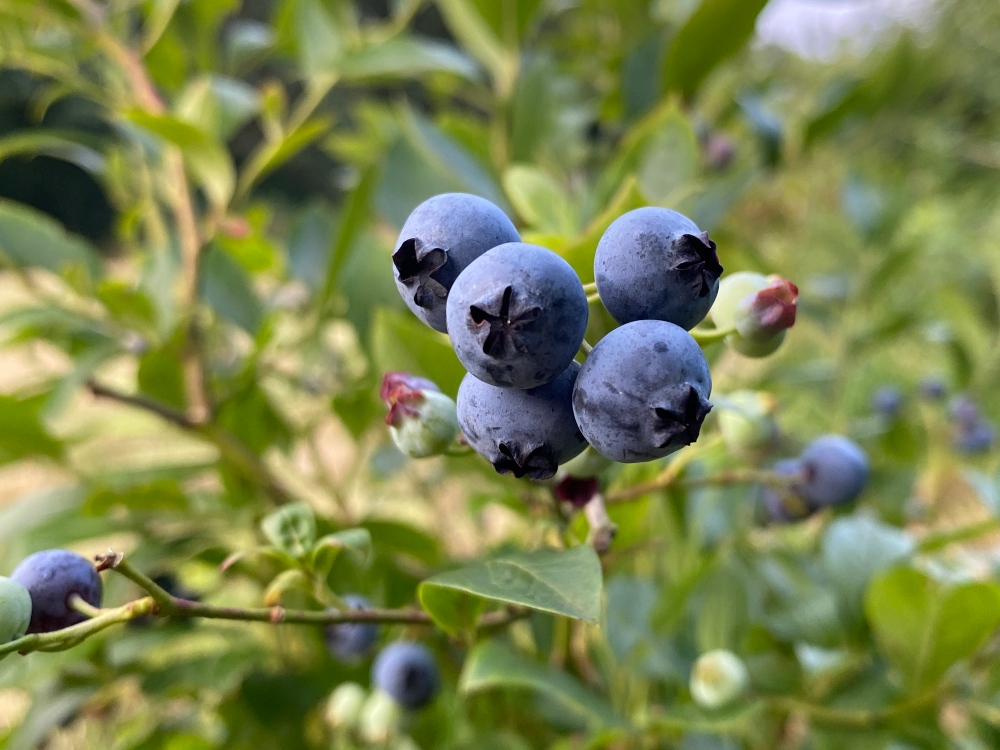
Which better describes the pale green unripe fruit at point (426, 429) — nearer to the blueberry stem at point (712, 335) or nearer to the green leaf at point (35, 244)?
the blueberry stem at point (712, 335)

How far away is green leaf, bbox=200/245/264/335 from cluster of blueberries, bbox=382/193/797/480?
524 mm

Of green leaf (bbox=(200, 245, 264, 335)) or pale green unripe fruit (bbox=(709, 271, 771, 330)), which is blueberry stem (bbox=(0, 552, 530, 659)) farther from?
green leaf (bbox=(200, 245, 264, 335))

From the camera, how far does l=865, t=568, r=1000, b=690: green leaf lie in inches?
19.1

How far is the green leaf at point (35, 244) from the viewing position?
2.39ft

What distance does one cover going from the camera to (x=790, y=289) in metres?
0.32

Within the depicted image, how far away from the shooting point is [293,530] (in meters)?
0.38

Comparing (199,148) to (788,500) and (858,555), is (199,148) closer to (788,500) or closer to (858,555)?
(788,500)

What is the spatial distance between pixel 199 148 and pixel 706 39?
1.69 ft

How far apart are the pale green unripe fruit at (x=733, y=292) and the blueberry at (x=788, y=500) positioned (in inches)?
9.7

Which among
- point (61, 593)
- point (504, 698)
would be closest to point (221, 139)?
point (61, 593)

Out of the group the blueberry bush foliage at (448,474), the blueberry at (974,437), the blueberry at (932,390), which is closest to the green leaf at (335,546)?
the blueberry bush foliage at (448,474)

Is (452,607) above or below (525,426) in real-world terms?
below

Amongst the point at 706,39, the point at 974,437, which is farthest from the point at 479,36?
the point at 974,437

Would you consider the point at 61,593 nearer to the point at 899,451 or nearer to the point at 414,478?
the point at 414,478
